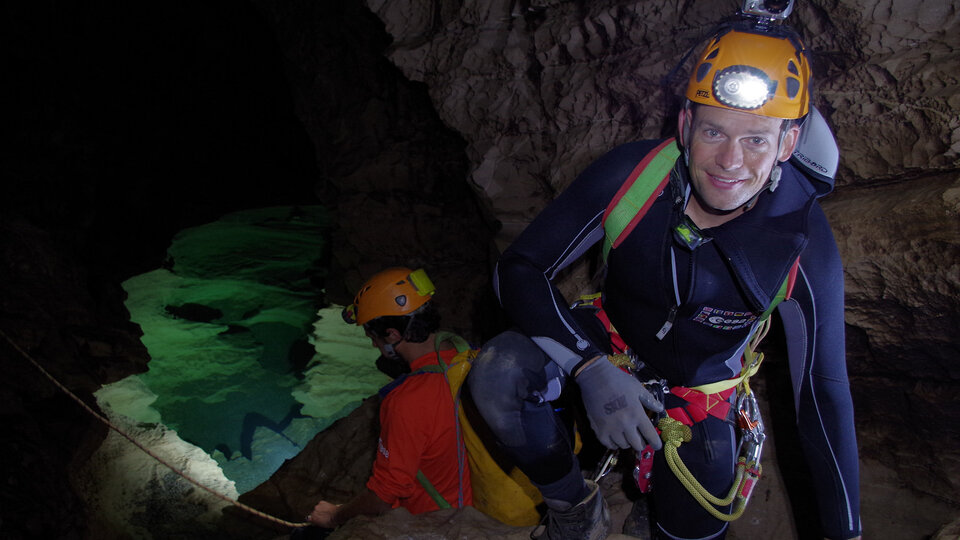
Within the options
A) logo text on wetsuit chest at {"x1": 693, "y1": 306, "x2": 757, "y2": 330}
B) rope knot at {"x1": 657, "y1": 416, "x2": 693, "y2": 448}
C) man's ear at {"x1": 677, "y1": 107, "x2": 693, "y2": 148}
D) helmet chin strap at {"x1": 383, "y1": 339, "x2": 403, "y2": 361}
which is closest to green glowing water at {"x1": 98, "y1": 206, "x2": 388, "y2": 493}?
helmet chin strap at {"x1": 383, "y1": 339, "x2": 403, "y2": 361}

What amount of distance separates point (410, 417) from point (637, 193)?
1441mm

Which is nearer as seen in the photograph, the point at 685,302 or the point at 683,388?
the point at 685,302

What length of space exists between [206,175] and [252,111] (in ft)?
6.33

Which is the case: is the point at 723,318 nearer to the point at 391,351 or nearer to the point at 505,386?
the point at 505,386

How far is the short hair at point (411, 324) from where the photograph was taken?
296 cm

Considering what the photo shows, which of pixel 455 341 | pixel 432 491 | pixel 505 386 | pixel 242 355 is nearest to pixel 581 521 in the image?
pixel 505 386

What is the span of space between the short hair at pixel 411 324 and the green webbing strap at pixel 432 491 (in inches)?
26.9

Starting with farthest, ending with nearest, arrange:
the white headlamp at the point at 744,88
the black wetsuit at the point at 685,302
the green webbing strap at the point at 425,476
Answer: the green webbing strap at the point at 425,476, the black wetsuit at the point at 685,302, the white headlamp at the point at 744,88

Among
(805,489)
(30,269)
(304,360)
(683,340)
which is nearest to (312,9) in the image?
(30,269)

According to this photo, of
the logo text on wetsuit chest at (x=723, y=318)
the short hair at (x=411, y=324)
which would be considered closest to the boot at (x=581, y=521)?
the logo text on wetsuit chest at (x=723, y=318)

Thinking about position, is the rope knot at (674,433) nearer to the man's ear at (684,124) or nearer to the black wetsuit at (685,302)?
the black wetsuit at (685,302)

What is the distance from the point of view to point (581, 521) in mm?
1967

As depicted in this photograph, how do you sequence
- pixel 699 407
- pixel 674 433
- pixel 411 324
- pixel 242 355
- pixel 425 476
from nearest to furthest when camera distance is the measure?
1. pixel 674 433
2. pixel 699 407
3. pixel 425 476
4. pixel 411 324
5. pixel 242 355

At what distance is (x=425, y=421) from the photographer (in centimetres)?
260
